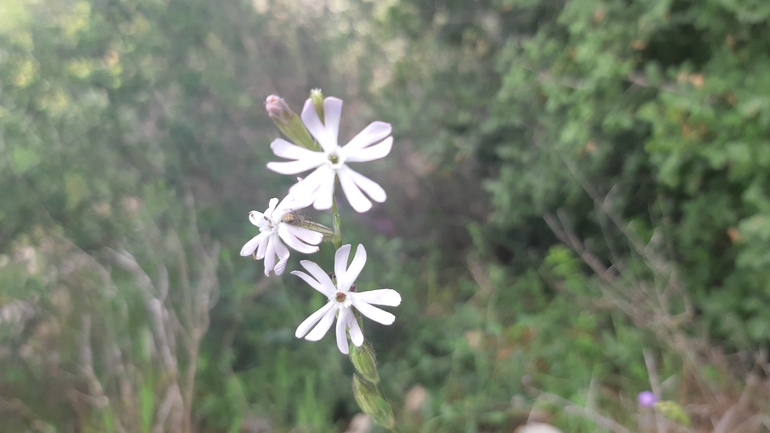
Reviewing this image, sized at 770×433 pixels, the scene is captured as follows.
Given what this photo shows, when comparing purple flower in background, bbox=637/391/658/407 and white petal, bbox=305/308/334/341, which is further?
purple flower in background, bbox=637/391/658/407

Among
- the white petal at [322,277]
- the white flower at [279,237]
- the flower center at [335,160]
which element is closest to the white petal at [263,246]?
the white flower at [279,237]

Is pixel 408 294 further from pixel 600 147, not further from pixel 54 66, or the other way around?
pixel 54 66

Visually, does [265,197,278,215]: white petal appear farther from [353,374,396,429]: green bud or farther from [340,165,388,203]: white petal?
[353,374,396,429]: green bud

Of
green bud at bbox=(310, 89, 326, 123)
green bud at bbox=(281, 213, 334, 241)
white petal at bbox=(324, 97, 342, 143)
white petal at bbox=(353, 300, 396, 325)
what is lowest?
white petal at bbox=(353, 300, 396, 325)

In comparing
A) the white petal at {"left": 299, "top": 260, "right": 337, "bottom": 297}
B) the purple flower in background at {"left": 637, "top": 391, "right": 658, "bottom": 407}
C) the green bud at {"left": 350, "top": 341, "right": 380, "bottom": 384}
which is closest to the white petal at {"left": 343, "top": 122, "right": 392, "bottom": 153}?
the white petal at {"left": 299, "top": 260, "right": 337, "bottom": 297}

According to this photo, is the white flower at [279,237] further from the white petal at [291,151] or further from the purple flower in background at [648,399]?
the purple flower in background at [648,399]

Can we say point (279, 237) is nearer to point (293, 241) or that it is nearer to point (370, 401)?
point (293, 241)

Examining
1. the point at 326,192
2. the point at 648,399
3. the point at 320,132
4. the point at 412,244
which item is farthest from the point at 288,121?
the point at 412,244
